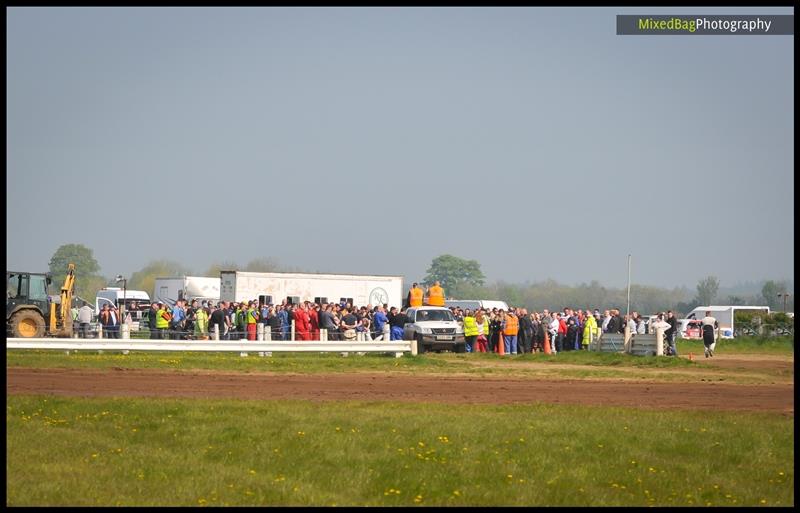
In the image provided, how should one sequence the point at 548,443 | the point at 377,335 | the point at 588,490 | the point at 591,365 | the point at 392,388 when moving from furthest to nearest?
the point at 377,335 < the point at 591,365 < the point at 392,388 < the point at 548,443 < the point at 588,490

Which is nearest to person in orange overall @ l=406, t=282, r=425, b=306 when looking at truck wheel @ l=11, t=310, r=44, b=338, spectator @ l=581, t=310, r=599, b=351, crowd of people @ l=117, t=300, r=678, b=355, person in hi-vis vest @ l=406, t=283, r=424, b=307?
person in hi-vis vest @ l=406, t=283, r=424, b=307

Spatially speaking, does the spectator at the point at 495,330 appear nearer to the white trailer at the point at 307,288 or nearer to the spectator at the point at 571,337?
the spectator at the point at 571,337

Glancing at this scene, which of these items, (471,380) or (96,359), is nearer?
(471,380)

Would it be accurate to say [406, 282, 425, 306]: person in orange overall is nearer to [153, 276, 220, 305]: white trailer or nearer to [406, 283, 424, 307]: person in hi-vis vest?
[406, 283, 424, 307]: person in hi-vis vest

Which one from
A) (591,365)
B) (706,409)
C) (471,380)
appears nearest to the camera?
(706,409)

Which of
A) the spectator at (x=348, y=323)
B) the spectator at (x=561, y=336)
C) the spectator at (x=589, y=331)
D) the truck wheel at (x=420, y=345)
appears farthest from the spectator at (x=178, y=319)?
the spectator at (x=589, y=331)

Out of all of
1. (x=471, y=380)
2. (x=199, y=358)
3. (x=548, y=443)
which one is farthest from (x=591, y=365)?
(x=548, y=443)

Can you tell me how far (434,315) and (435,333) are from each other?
1566 millimetres

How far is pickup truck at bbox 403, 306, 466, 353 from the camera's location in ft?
131

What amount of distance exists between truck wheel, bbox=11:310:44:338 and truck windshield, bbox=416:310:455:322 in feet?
42.1

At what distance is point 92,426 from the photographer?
15641mm

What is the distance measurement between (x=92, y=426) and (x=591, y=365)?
20.0 m

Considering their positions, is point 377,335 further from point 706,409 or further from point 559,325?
point 706,409

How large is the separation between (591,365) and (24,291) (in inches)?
801
